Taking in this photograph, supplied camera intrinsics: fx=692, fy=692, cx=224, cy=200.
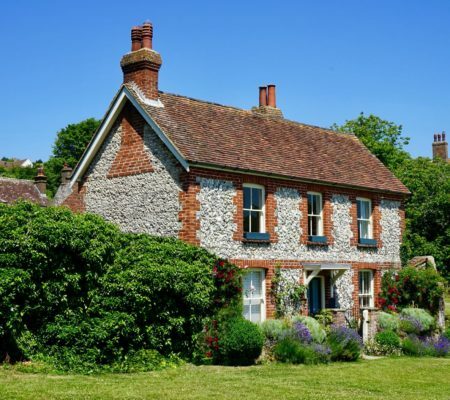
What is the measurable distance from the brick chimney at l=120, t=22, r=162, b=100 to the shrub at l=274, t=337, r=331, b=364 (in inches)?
374

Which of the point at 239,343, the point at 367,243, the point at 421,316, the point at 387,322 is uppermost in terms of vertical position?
the point at 367,243

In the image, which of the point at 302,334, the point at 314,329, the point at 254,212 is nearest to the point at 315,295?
the point at 254,212

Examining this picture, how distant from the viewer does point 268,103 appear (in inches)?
1167

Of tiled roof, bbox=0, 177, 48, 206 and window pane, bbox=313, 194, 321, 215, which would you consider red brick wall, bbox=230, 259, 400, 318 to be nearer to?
window pane, bbox=313, 194, 321, 215

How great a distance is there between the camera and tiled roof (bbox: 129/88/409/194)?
22.9 m

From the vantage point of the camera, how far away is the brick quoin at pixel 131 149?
917 inches

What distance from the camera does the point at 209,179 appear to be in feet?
72.7

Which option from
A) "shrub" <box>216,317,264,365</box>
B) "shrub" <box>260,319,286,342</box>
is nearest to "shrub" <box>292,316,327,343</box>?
"shrub" <box>260,319,286,342</box>

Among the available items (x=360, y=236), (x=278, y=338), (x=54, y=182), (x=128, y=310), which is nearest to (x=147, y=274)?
(x=128, y=310)

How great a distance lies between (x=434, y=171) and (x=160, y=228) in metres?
23.2

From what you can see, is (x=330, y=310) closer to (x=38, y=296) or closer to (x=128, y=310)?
(x=128, y=310)

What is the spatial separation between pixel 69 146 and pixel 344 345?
53.6 meters

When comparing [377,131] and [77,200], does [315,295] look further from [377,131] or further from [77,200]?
[377,131]

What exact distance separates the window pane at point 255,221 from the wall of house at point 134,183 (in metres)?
3.02
